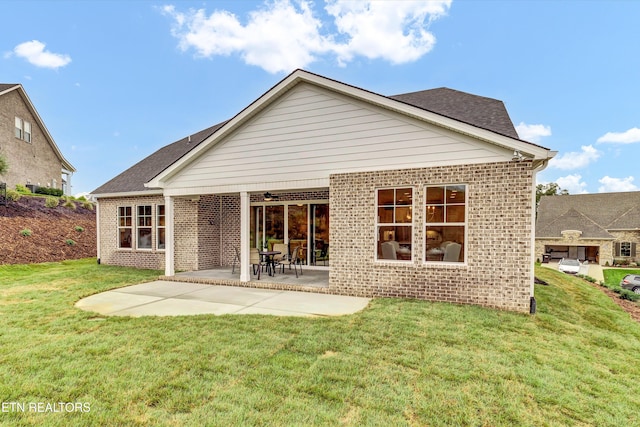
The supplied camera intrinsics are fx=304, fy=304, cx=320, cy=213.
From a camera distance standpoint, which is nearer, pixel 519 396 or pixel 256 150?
pixel 519 396

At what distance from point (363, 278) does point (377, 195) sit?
2045mm

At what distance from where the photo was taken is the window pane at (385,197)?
7.32m

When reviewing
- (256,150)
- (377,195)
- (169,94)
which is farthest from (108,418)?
(169,94)

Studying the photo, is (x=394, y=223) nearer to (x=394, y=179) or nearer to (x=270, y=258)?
(x=394, y=179)

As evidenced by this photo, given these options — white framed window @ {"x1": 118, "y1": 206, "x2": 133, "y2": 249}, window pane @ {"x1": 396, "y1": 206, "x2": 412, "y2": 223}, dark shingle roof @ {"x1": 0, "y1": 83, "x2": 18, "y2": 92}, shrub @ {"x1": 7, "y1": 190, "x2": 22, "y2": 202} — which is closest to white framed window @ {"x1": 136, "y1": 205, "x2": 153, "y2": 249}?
white framed window @ {"x1": 118, "y1": 206, "x2": 133, "y2": 249}

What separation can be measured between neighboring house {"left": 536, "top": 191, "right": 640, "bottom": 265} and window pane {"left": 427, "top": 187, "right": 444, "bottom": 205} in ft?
112

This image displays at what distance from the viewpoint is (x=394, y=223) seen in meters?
7.25

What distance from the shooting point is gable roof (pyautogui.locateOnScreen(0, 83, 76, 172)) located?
2178 centimetres

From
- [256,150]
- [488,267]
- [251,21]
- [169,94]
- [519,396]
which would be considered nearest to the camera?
[519,396]

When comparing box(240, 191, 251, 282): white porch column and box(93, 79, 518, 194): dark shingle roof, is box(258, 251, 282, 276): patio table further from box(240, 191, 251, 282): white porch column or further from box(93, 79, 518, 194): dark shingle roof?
box(93, 79, 518, 194): dark shingle roof

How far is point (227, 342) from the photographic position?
4.37 meters

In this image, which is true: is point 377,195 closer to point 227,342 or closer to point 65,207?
point 227,342

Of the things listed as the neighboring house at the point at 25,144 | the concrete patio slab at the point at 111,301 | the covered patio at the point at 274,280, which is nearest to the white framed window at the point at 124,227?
the covered patio at the point at 274,280

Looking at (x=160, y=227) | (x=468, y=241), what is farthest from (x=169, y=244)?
(x=468, y=241)
